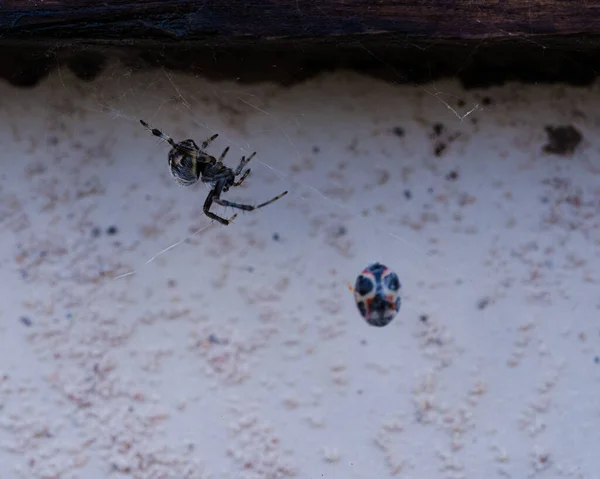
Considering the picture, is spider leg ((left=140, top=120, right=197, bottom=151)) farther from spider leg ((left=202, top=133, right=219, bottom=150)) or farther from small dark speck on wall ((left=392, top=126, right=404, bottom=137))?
small dark speck on wall ((left=392, top=126, right=404, bottom=137))

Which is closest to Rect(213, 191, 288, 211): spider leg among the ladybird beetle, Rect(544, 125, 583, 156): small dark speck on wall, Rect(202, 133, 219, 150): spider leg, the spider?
the spider

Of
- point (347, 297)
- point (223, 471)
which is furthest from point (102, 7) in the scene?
point (223, 471)

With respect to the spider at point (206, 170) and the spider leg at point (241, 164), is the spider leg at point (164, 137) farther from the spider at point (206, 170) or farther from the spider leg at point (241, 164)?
the spider leg at point (241, 164)

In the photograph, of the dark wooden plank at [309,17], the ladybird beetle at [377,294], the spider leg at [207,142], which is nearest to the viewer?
the dark wooden plank at [309,17]

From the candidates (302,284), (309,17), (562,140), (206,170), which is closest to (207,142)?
(206,170)

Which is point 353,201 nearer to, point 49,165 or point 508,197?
point 508,197

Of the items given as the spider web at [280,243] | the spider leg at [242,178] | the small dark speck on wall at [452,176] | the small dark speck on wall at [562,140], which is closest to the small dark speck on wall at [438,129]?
the spider web at [280,243]
